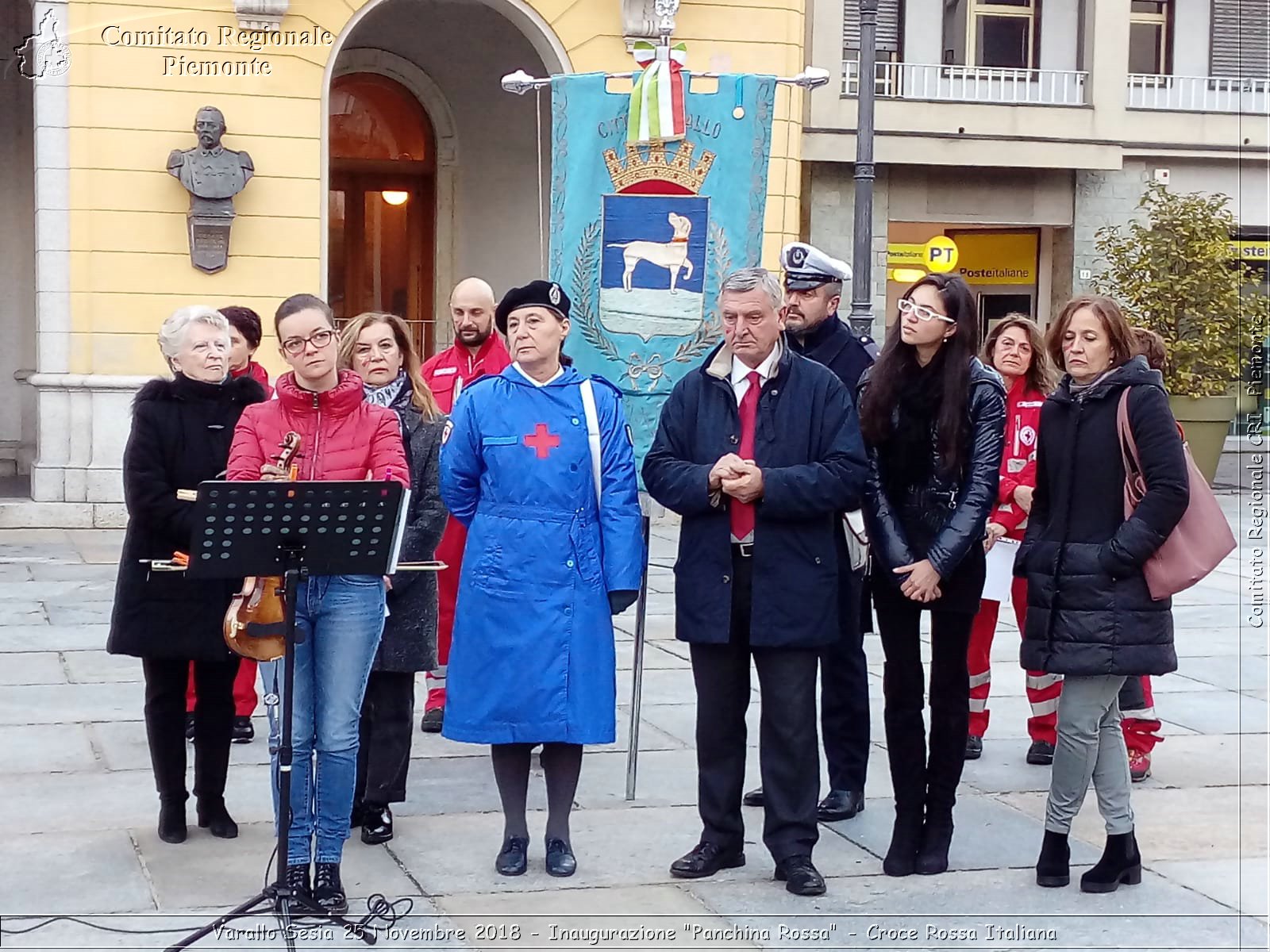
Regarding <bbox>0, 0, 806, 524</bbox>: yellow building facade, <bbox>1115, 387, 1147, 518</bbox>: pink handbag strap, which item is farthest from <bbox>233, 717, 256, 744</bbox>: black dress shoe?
<bbox>0, 0, 806, 524</bbox>: yellow building facade

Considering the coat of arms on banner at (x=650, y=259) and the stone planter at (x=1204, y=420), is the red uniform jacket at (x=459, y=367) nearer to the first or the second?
the coat of arms on banner at (x=650, y=259)

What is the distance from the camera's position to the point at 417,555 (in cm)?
598

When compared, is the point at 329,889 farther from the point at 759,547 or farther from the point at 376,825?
the point at 759,547

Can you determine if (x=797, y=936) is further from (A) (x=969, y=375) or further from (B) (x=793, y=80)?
(B) (x=793, y=80)

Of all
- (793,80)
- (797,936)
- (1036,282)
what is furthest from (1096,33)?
(797,936)

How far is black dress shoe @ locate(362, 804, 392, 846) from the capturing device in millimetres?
5797

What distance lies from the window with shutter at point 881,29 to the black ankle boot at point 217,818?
16.9 metres

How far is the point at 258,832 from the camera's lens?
5.87 metres

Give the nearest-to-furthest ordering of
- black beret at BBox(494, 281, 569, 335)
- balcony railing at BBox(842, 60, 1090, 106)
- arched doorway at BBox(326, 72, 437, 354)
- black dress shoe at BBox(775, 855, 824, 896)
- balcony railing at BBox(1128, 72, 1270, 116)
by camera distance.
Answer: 1. black dress shoe at BBox(775, 855, 824, 896)
2. black beret at BBox(494, 281, 569, 335)
3. arched doorway at BBox(326, 72, 437, 354)
4. balcony railing at BBox(842, 60, 1090, 106)
5. balcony railing at BBox(1128, 72, 1270, 116)

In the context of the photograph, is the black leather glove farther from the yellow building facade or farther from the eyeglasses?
the yellow building facade

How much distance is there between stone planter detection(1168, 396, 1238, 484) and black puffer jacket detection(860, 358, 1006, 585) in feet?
43.6

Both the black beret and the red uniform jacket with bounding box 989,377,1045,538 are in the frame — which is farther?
the red uniform jacket with bounding box 989,377,1045,538

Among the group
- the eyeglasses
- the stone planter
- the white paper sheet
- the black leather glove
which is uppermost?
A: the eyeglasses

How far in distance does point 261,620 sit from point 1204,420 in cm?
1517
